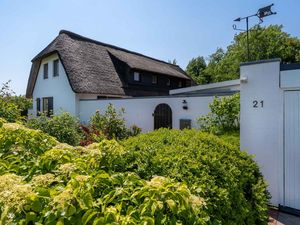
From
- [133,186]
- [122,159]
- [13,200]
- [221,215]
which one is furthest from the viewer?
[122,159]

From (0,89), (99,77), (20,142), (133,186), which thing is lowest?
(133,186)

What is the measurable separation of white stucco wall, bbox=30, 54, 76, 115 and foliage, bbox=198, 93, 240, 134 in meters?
9.68

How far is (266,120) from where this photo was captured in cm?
519

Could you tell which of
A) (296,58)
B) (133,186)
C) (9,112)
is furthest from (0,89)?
(296,58)

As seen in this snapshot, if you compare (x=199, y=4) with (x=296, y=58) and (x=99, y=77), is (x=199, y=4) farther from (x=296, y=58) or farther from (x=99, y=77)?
(x=296, y=58)

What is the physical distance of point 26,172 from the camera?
1.96 metres

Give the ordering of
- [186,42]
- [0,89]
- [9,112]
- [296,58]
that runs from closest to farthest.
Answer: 1. [9,112]
2. [0,89]
3. [186,42]
4. [296,58]

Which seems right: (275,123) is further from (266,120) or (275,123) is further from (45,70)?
(45,70)

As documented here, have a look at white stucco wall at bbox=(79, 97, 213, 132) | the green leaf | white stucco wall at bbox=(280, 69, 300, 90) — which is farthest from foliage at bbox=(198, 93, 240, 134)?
the green leaf

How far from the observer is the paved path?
4.46m

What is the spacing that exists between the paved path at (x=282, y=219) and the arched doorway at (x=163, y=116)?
576 cm

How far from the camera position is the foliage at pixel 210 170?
222cm

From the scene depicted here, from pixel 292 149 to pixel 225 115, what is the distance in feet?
8.90

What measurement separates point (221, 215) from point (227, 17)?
17255mm
